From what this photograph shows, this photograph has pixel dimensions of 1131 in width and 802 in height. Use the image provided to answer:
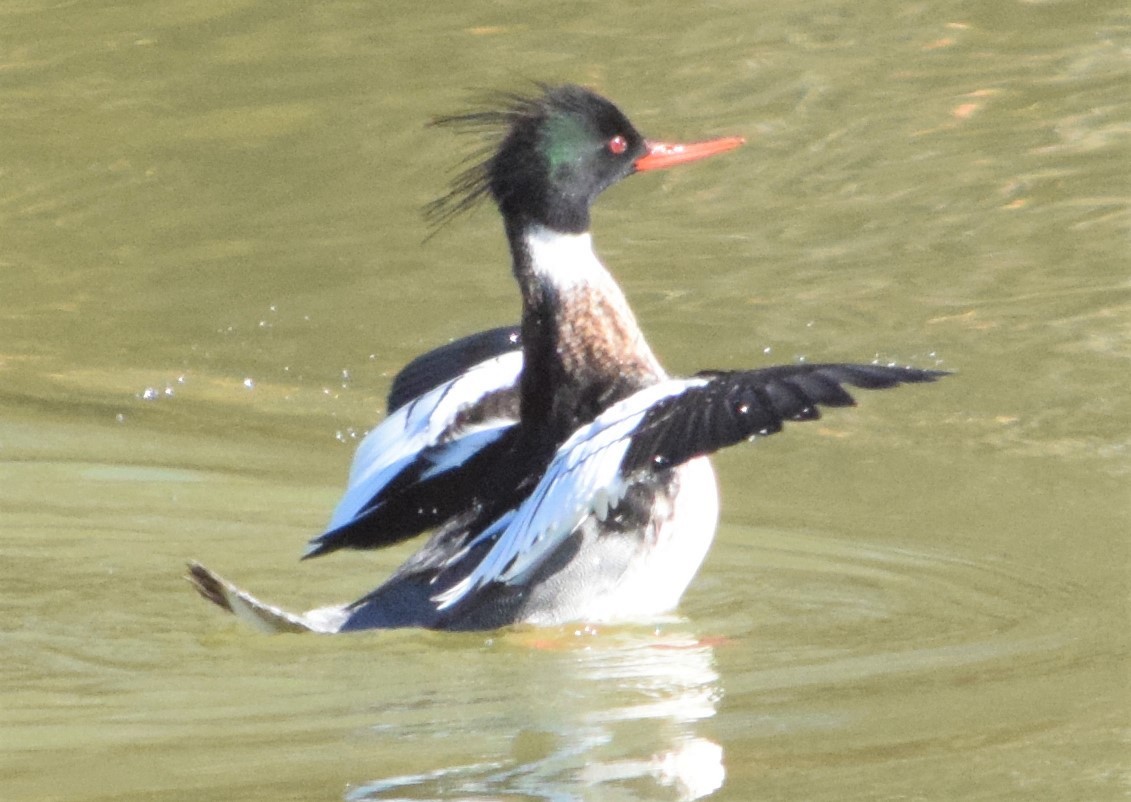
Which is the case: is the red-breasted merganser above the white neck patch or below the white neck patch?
below

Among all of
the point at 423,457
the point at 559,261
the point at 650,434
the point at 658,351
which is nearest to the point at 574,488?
the point at 650,434

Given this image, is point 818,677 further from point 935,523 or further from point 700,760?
point 935,523

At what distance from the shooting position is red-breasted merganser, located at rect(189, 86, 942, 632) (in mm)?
5863

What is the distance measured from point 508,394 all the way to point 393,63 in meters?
4.56

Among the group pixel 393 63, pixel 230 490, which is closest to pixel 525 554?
pixel 230 490

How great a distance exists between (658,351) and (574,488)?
102 inches

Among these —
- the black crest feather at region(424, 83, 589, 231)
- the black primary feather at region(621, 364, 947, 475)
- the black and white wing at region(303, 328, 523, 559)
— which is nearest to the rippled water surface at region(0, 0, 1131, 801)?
the black and white wing at region(303, 328, 523, 559)

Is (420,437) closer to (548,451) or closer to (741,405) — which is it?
(548,451)

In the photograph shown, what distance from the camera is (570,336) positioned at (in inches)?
259

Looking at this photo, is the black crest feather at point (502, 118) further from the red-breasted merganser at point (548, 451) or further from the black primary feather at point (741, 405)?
the black primary feather at point (741, 405)

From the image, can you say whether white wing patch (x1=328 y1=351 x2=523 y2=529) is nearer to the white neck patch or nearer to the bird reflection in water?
the white neck patch

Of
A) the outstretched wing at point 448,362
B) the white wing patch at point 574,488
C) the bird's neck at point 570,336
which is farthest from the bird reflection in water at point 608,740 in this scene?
the outstretched wing at point 448,362

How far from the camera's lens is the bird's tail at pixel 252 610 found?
Result: 5.85 m

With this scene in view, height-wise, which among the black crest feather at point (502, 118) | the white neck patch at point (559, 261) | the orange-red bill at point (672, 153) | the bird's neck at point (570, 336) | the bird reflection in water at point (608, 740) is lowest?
the bird reflection in water at point (608, 740)
